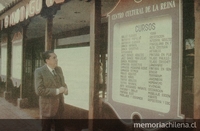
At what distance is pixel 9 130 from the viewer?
524cm

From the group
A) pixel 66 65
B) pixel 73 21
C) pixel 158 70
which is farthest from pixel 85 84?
pixel 73 21

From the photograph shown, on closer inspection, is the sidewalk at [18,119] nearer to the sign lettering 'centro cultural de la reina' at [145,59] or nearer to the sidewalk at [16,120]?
the sidewalk at [16,120]

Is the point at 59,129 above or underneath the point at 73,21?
underneath

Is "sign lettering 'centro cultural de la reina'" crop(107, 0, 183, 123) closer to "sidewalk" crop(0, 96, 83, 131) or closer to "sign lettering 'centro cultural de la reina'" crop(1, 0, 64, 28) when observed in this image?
"sign lettering 'centro cultural de la reina'" crop(1, 0, 64, 28)

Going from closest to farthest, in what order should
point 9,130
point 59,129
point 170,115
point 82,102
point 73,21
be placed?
point 170,115 < point 59,129 < point 82,102 < point 9,130 < point 73,21

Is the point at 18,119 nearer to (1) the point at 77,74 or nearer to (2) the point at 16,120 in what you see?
(2) the point at 16,120

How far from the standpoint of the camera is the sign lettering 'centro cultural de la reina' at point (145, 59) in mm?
2553

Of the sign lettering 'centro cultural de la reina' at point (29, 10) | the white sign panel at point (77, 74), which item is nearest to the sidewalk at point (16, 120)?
the white sign panel at point (77, 74)

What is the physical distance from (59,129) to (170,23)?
104 inches

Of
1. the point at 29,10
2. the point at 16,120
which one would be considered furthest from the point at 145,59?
the point at 16,120

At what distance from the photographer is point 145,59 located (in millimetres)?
2854

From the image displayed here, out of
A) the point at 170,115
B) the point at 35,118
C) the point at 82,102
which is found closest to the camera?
the point at 170,115

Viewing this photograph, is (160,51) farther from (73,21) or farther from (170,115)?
(73,21)

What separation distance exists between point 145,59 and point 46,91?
6.42 ft
